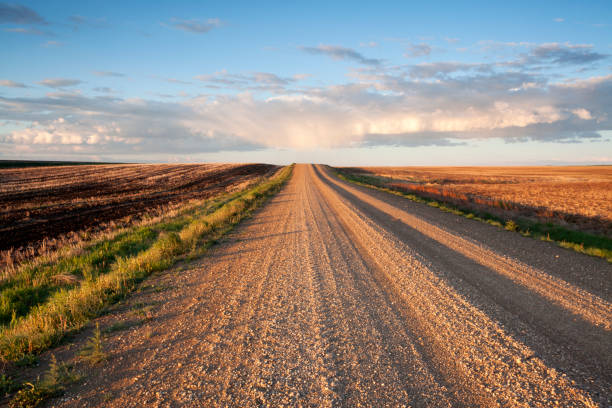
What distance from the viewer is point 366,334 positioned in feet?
14.4

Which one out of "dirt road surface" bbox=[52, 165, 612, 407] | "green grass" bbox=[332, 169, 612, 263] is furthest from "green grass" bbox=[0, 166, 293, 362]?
"green grass" bbox=[332, 169, 612, 263]

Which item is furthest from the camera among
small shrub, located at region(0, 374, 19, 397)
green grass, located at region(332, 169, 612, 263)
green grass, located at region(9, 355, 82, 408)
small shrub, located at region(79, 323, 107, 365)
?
green grass, located at region(332, 169, 612, 263)

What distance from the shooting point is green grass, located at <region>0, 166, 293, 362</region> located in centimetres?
439

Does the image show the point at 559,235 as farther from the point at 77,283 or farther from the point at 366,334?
the point at 77,283

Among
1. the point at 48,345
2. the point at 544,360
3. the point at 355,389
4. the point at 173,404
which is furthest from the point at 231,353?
the point at 544,360

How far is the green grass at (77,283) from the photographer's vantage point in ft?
14.4

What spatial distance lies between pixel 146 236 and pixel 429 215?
1311 cm

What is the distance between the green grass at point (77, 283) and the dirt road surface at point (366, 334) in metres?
0.63

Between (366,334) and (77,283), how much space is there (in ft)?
22.6

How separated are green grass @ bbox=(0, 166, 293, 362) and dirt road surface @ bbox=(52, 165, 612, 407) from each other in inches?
24.6

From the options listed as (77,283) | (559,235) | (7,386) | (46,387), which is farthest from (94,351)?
(559,235)

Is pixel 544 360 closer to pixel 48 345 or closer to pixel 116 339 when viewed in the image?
pixel 116 339

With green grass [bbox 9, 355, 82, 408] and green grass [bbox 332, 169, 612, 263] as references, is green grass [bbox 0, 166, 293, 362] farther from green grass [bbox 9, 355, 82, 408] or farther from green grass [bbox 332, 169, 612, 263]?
green grass [bbox 332, 169, 612, 263]

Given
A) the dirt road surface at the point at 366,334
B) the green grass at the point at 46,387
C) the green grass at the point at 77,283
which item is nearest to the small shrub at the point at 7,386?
the green grass at the point at 46,387
